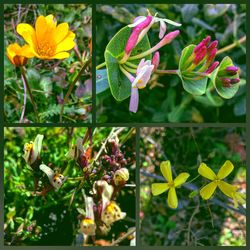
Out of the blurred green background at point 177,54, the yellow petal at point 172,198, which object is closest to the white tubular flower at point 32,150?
the blurred green background at point 177,54

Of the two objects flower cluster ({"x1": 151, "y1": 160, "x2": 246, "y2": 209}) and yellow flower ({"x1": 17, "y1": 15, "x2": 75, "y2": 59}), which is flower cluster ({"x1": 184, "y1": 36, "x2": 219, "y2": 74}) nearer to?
flower cluster ({"x1": 151, "y1": 160, "x2": 246, "y2": 209})

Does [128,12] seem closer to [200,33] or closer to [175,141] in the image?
[200,33]

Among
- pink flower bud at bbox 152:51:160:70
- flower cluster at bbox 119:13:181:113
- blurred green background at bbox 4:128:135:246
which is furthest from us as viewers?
blurred green background at bbox 4:128:135:246

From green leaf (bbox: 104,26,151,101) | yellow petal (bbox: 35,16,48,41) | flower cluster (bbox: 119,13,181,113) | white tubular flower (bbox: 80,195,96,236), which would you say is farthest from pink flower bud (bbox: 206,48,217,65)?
white tubular flower (bbox: 80,195,96,236)

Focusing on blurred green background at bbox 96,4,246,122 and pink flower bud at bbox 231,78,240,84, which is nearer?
pink flower bud at bbox 231,78,240,84

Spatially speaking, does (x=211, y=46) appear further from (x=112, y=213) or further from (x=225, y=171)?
(x=112, y=213)
